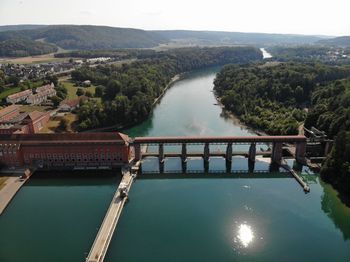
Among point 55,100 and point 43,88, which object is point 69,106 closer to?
point 55,100

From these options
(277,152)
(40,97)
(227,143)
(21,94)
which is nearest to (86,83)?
(40,97)

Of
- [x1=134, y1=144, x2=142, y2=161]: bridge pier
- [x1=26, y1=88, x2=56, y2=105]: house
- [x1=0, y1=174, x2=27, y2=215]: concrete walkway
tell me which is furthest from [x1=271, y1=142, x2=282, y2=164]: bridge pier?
[x1=26, y1=88, x2=56, y2=105]: house

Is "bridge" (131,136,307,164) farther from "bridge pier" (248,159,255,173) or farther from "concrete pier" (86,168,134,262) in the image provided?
"concrete pier" (86,168,134,262)

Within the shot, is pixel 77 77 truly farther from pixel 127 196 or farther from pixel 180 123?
pixel 127 196

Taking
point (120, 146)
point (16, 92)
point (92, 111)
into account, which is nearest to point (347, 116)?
point (120, 146)

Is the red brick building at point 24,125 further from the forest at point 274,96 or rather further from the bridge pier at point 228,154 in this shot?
the forest at point 274,96

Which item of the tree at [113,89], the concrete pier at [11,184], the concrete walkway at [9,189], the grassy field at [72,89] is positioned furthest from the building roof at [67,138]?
the grassy field at [72,89]
